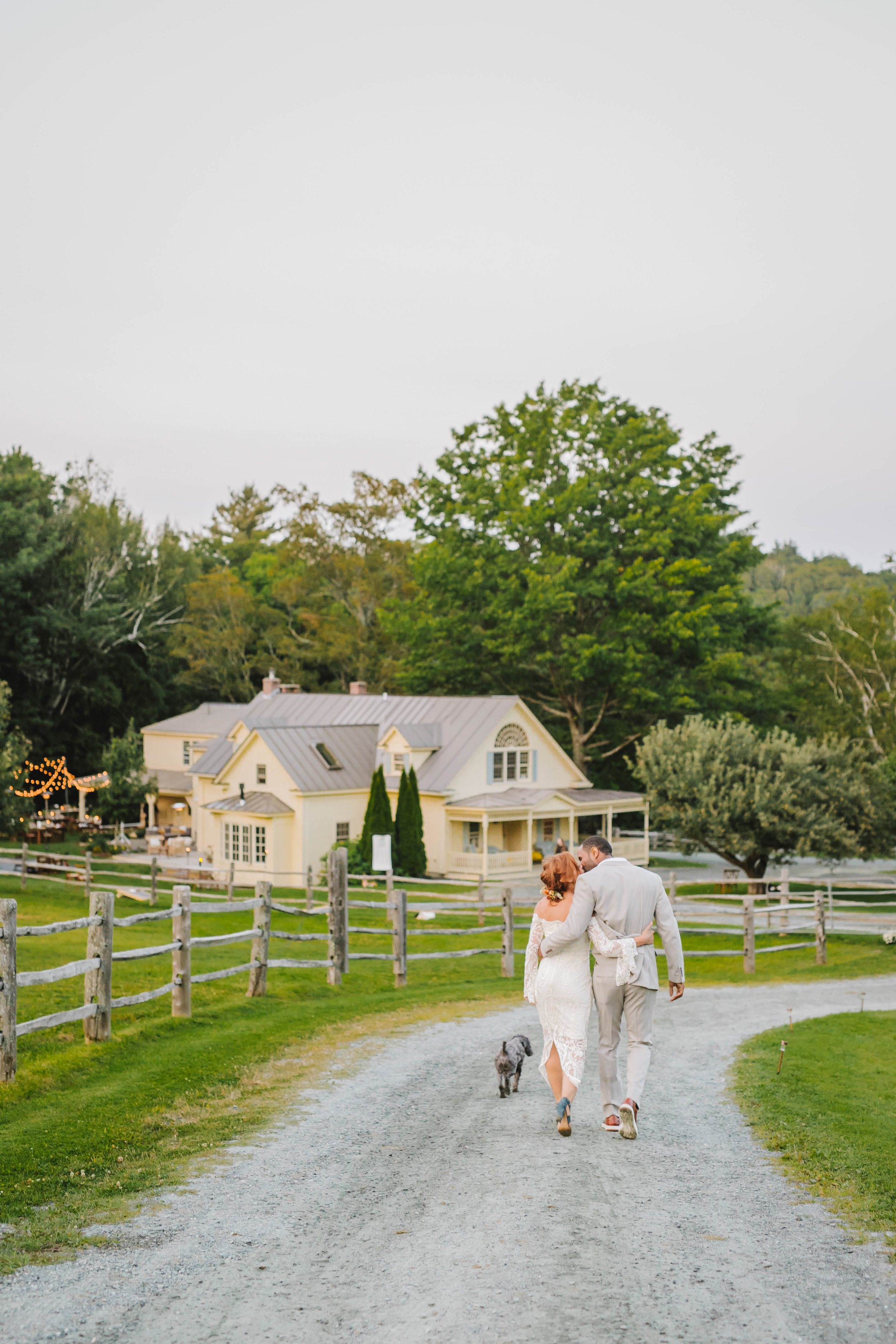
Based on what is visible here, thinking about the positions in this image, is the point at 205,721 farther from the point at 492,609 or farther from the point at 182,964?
the point at 182,964

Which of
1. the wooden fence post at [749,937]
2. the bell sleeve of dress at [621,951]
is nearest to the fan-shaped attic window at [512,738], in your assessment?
the wooden fence post at [749,937]

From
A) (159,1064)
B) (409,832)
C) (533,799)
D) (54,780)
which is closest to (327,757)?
(409,832)

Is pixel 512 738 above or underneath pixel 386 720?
underneath

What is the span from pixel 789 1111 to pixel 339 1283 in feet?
15.7

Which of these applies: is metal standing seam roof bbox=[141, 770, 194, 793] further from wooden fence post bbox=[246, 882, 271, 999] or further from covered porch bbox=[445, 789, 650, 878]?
wooden fence post bbox=[246, 882, 271, 999]

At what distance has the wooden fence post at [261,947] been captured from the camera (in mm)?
13883

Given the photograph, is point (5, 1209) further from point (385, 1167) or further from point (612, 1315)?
point (612, 1315)

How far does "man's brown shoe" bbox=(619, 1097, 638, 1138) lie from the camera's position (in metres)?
7.80

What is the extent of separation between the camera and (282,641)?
217 feet

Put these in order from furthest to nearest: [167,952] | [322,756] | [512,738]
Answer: [512,738]
[322,756]
[167,952]

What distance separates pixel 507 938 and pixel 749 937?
4.44 m

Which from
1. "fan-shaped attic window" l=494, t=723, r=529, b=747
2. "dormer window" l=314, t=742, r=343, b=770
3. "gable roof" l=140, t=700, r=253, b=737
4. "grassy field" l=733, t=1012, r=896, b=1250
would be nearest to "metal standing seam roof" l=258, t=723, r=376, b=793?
"dormer window" l=314, t=742, r=343, b=770

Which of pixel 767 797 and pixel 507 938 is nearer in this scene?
pixel 507 938

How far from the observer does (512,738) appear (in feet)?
136
